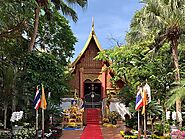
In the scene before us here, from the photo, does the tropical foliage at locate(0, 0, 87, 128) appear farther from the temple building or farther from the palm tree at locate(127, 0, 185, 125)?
the palm tree at locate(127, 0, 185, 125)

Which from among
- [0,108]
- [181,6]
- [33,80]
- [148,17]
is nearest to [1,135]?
[0,108]

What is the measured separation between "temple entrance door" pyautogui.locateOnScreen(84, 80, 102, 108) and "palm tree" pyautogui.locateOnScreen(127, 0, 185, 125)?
372 inches

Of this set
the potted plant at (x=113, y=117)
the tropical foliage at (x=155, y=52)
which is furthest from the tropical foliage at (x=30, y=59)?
the potted plant at (x=113, y=117)

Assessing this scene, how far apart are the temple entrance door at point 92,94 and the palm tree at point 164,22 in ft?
31.0

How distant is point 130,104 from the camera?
1399cm

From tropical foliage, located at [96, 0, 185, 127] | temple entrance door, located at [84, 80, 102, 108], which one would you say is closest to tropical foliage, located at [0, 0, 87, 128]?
tropical foliage, located at [96, 0, 185, 127]

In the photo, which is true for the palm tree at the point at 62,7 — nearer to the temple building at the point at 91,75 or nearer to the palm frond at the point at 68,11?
the palm frond at the point at 68,11

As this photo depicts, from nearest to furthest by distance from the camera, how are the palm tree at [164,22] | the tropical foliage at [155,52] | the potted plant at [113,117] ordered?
the palm tree at [164,22] < the tropical foliage at [155,52] < the potted plant at [113,117]

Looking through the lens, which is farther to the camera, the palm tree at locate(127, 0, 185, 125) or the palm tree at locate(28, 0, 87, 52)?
the palm tree at locate(28, 0, 87, 52)

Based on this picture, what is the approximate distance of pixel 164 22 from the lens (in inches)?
512

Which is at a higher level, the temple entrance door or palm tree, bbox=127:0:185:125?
palm tree, bbox=127:0:185:125

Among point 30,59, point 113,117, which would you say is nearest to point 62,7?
point 30,59

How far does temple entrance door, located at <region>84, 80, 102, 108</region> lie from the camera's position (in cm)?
2250

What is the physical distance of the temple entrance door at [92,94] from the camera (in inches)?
886
